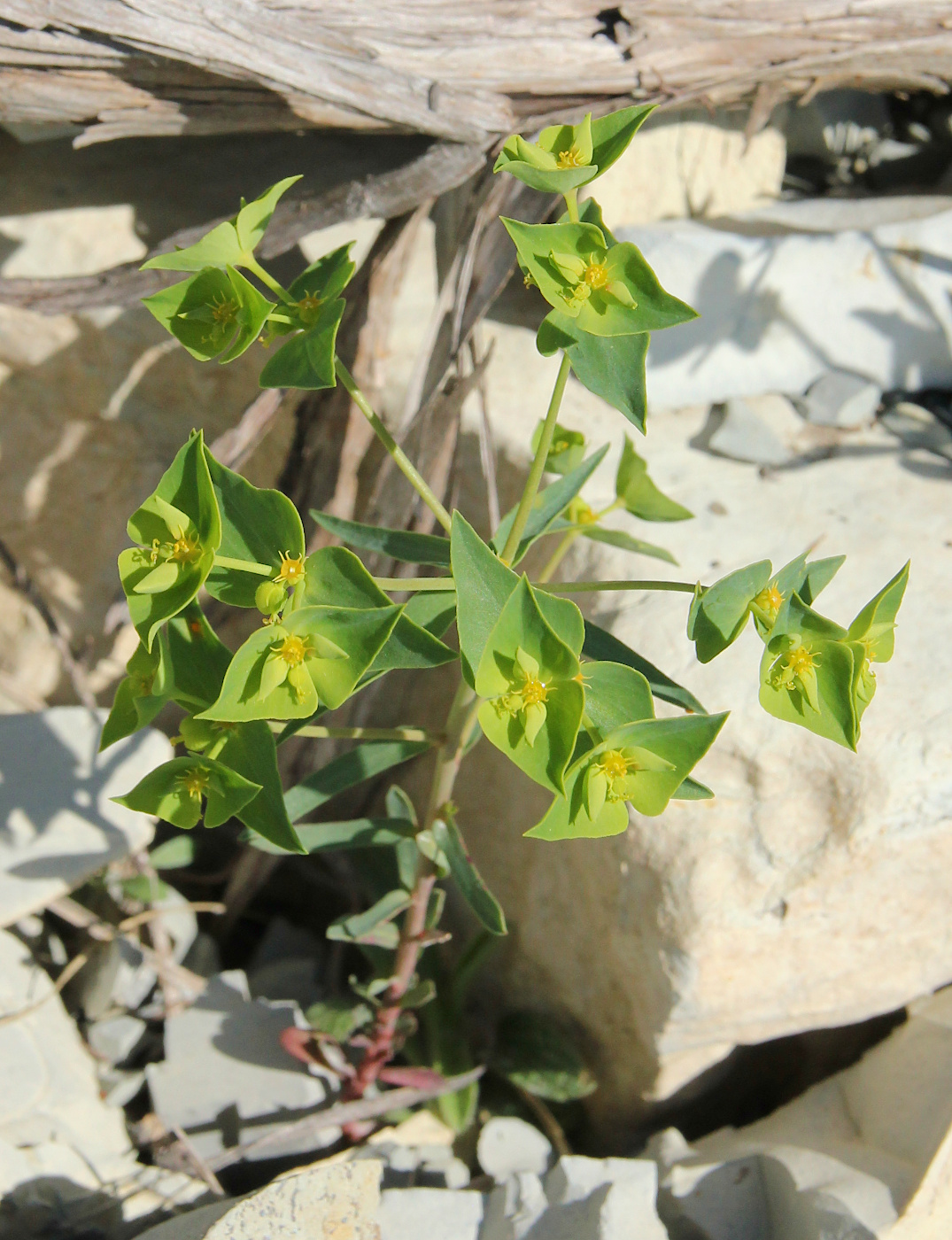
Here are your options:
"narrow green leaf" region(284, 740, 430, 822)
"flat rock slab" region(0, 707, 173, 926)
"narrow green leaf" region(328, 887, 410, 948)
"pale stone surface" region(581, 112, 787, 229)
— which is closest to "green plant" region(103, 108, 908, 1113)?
"narrow green leaf" region(284, 740, 430, 822)

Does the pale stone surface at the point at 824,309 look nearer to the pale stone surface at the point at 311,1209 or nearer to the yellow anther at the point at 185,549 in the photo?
the yellow anther at the point at 185,549

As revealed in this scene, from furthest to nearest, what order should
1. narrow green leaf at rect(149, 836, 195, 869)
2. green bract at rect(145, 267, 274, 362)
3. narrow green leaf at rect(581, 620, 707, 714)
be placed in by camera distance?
narrow green leaf at rect(149, 836, 195, 869) < narrow green leaf at rect(581, 620, 707, 714) < green bract at rect(145, 267, 274, 362)

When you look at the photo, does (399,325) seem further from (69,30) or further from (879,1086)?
(879,1086)

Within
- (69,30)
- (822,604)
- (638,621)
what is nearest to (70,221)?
(69,30)

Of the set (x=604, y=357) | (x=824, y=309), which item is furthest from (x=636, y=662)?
(x=824, y=309)

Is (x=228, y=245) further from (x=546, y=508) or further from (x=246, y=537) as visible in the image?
(x=546, y=508)

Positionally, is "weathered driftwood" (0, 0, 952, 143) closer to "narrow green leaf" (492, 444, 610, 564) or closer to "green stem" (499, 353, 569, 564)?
"narrow green leaf" (492, 444, 610, 564)

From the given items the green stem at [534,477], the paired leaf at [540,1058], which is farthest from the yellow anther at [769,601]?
the paired leaf at [540,1058]
